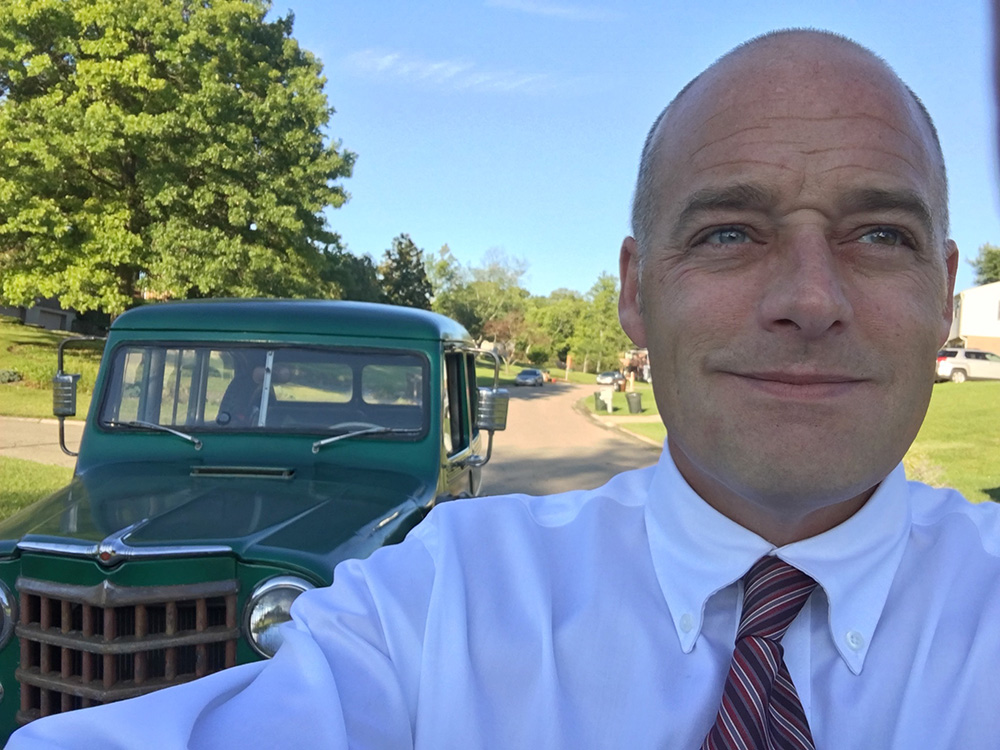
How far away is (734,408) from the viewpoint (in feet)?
4.37

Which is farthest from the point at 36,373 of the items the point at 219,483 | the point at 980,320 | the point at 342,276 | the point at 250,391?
the point at 980,320

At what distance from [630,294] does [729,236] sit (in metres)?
0.37

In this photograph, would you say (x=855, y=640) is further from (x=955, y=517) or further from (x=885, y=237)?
(x=885, y=237)

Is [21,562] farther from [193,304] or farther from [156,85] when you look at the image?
[156,85]

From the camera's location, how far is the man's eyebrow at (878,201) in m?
1.36

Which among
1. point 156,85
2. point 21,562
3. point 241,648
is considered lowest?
point 241,648

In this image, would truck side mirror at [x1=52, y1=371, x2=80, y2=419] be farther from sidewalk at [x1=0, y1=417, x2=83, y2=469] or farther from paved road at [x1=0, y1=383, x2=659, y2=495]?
paved road at [x1=0, y1=383, x2=659, y2=495]

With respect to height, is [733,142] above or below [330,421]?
above

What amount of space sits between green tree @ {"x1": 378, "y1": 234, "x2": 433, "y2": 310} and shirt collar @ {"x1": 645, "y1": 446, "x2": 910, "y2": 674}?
50.3 metres

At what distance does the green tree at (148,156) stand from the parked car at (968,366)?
2352 cm

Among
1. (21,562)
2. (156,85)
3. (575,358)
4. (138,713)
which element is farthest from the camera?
(575,358)

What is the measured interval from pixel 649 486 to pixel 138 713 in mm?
1031

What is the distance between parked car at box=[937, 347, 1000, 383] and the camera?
29.8 meters

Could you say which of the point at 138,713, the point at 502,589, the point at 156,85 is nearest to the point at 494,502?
the point at 502,589
